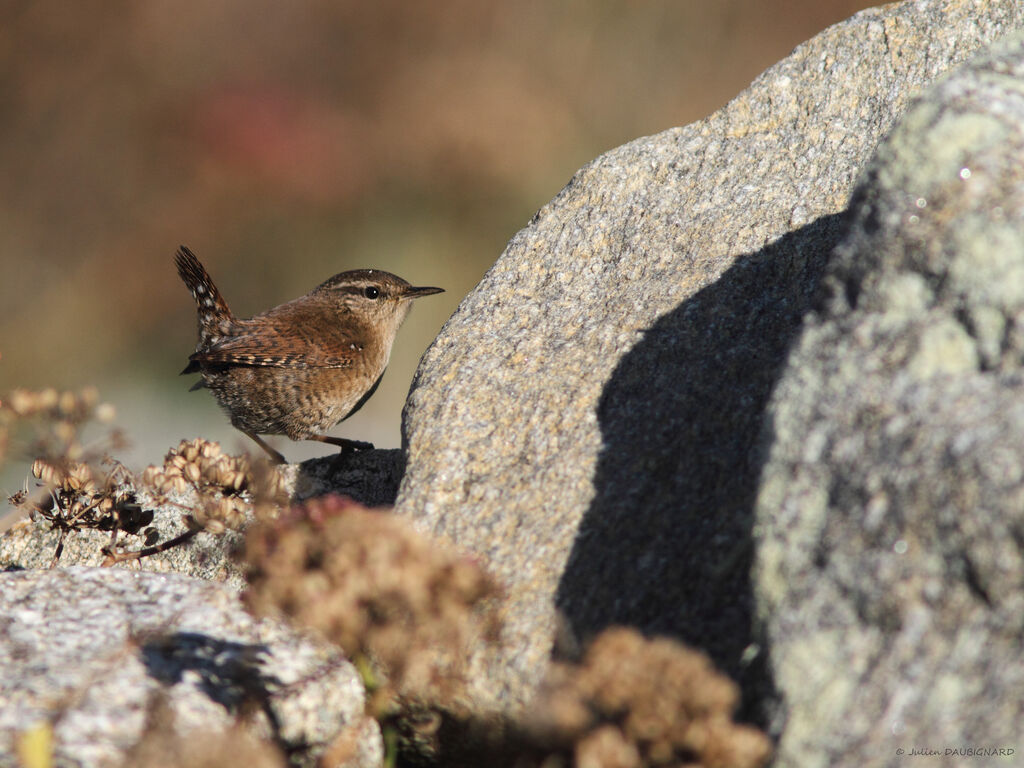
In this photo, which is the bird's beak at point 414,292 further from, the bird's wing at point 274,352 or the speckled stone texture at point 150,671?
the speckled stone texture at point 150,671

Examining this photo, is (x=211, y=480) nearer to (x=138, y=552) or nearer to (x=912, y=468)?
(x=138, y=552)

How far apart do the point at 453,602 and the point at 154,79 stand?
12816 mm

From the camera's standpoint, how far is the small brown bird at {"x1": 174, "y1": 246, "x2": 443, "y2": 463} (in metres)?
5.71

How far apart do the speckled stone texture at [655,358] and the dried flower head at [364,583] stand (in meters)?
0.53

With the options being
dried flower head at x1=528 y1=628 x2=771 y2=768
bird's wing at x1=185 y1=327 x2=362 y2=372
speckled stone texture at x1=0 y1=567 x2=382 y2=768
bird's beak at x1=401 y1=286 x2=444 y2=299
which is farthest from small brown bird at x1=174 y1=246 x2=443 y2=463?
dried flower head at x1=528 y1=628 x2=771 y2=768

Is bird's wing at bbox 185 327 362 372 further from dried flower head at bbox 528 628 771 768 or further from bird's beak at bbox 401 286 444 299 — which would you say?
dried flower head at bbox 528 628 771 768

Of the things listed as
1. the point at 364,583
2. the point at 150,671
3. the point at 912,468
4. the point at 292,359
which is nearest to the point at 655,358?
the point at 912,468

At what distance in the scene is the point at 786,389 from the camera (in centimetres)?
224

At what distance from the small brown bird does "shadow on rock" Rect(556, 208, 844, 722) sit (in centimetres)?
251

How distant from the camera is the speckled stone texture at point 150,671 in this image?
2277 millimetres

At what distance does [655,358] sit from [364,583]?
1.54 meters

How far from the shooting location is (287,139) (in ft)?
42.7

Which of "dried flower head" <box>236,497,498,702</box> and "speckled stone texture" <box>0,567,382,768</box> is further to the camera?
"speckled stone texture" <box>0,567,382,768</box>

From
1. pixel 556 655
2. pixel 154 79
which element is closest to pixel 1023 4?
pixel 556 655
